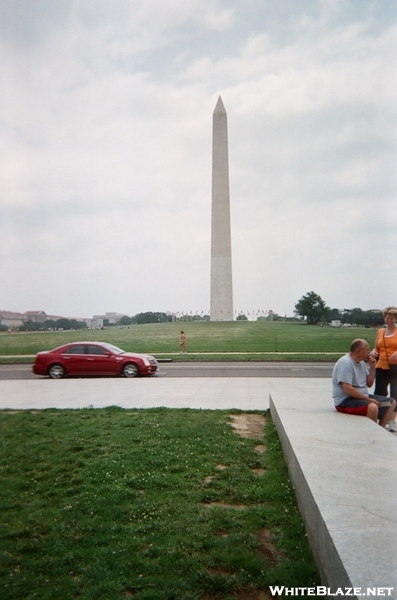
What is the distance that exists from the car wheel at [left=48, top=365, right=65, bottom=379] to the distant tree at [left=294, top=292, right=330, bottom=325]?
43.5 metres

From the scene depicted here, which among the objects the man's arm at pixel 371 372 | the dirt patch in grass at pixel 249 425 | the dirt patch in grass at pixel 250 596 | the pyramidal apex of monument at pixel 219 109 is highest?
the pyramidal apex of monument at pixel 219 109

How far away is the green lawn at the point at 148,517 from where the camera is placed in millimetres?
3098

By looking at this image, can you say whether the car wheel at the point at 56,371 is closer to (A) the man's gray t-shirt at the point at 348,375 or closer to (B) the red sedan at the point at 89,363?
(B) the red sedan at the point at 89,363

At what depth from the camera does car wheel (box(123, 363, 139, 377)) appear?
16.7 meters

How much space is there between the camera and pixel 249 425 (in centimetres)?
770

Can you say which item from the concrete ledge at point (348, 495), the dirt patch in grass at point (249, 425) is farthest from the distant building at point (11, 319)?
the concrete ledge at point (348, 495)

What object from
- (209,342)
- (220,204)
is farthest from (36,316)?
(220,204)

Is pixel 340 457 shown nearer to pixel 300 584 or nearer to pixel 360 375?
pixel 300 584

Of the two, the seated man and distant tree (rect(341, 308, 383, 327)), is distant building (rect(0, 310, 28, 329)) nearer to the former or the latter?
the seated man

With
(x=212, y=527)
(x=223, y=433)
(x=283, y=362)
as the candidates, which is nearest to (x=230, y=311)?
(x=283, y=362)

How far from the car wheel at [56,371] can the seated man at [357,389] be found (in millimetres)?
12178

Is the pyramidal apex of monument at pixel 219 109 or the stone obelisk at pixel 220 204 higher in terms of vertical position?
the pyramidal apex of monument at pixel 219 109

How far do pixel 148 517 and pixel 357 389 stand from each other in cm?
326

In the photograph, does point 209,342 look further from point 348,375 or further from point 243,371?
point 348,375
